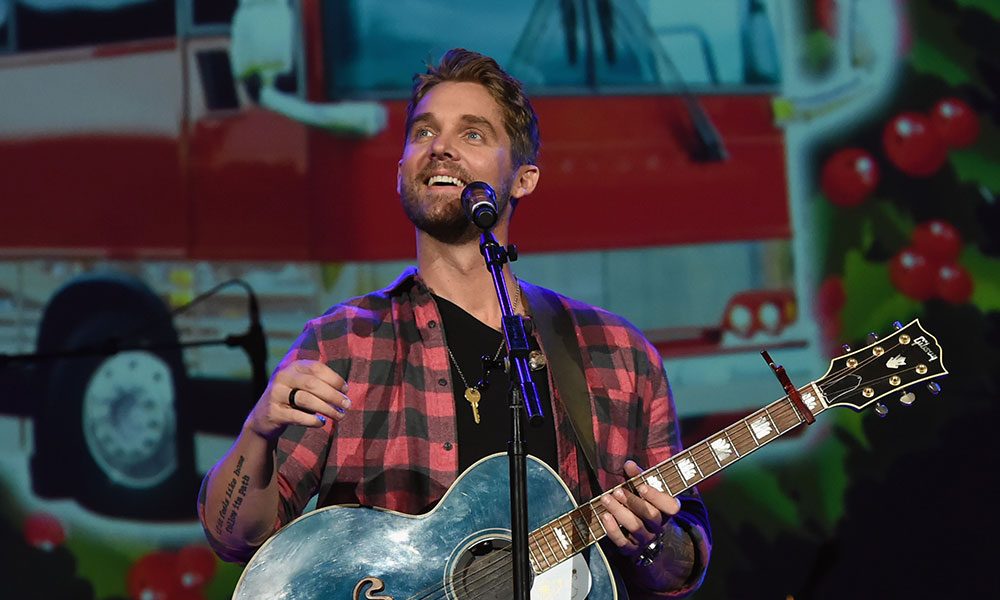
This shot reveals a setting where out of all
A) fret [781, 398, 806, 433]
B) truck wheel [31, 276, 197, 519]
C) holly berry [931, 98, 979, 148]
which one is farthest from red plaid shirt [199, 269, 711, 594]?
holly berry [931, 98, 979, 148]

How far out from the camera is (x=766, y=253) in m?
4.37

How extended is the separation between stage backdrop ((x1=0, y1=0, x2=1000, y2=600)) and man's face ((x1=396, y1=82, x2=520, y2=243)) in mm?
1170

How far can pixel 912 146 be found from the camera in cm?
446

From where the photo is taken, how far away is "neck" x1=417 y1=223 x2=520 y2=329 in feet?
9.61

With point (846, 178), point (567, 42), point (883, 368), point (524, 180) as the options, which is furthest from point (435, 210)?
point (846, 178)

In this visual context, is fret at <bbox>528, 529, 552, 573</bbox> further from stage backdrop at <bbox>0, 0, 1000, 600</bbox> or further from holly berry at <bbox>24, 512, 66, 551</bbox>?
holly berry at <bbox>24, 512, 66, 551</bbox>

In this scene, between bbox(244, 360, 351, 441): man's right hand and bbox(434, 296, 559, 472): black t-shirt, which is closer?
bbox(244, 360, 351, 441): man's right hand

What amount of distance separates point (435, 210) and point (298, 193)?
4.90 ft

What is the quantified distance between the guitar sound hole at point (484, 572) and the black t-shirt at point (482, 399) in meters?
0.25

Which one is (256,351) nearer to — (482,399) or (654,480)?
(482,399)

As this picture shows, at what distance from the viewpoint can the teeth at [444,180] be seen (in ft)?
9.16

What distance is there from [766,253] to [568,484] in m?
1.97

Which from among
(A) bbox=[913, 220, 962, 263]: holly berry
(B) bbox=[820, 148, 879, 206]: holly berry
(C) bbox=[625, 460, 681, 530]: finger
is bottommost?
(C) bbox=[625, 460, 681, 530]: finger

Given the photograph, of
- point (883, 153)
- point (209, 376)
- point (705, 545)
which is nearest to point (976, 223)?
point (883, 153)
